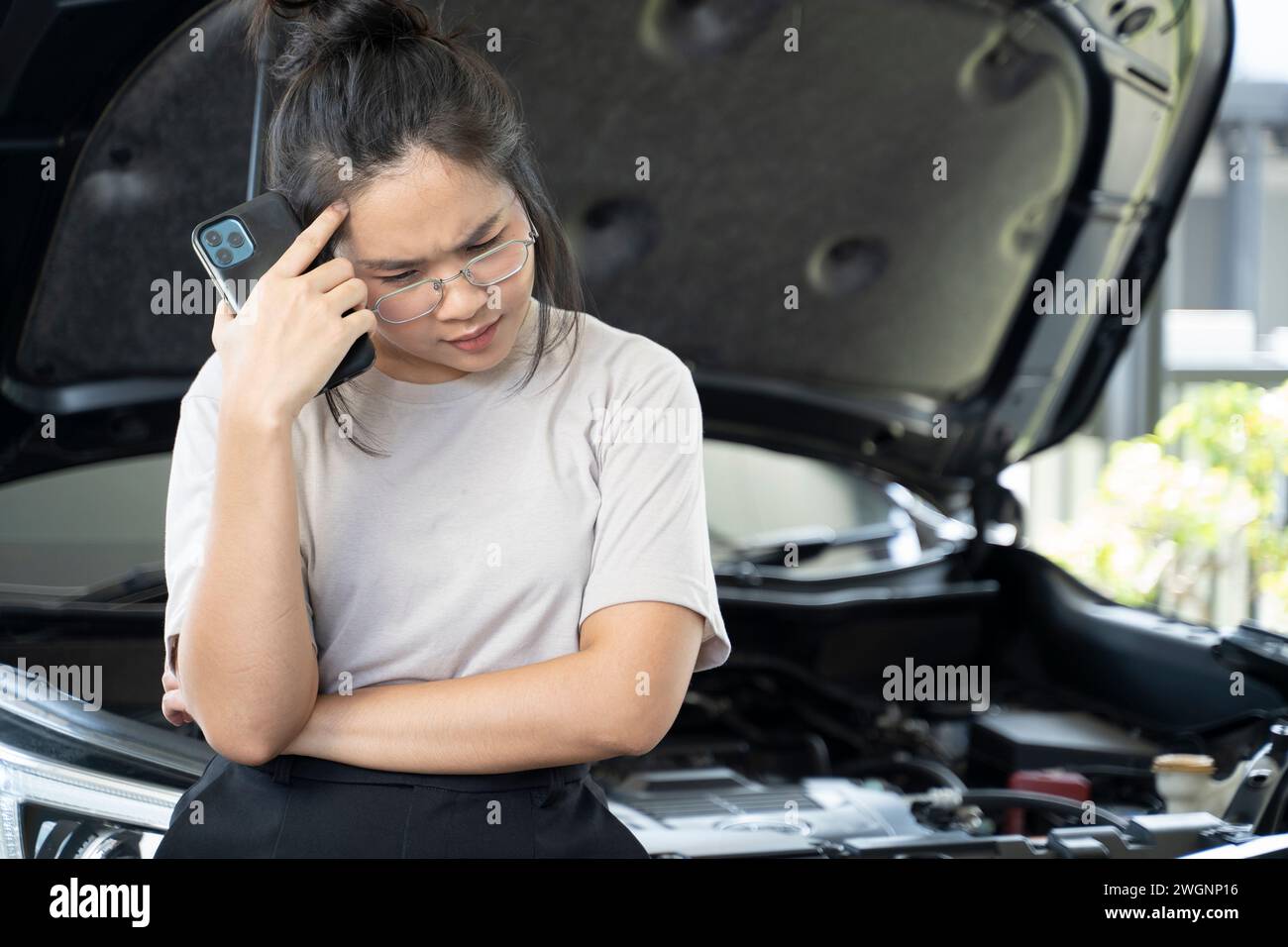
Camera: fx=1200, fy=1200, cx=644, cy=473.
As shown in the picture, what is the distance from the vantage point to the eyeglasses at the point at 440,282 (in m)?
0.84

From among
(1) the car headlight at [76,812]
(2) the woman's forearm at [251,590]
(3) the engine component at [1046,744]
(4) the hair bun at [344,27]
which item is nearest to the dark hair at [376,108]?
(4) the hair bun at [344,27]

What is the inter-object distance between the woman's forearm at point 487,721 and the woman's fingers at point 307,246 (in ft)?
0.98

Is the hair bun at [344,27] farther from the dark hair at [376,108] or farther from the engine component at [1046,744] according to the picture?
the engine component at [1046,744]

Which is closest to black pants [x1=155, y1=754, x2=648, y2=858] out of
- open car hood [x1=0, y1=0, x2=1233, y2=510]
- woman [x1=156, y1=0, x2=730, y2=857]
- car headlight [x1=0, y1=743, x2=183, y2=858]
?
woman [x1=156, y1=0, x2=730, y2=857]

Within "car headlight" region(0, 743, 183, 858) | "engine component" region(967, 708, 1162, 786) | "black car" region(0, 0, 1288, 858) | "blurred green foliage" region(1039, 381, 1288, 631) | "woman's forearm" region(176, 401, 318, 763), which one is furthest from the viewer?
"blurred green foliage" region(1039, 381, 1288, 631)

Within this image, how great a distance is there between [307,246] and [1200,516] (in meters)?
4.02

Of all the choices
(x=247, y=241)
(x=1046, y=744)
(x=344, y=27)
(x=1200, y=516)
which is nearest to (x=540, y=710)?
(x=247, y=241)

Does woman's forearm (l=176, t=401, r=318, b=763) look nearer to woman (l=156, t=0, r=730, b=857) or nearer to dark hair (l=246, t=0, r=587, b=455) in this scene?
woman (l=156, t=0, r=730, b=857)

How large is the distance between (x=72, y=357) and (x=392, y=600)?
2.78ft

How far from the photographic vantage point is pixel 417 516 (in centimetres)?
88

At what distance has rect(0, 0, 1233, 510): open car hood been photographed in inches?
52.4

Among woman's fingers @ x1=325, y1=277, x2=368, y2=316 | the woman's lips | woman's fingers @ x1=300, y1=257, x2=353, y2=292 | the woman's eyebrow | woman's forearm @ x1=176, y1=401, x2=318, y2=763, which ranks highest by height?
the woman's eyebrow

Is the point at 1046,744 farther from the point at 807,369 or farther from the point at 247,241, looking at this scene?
the point at 247,241
